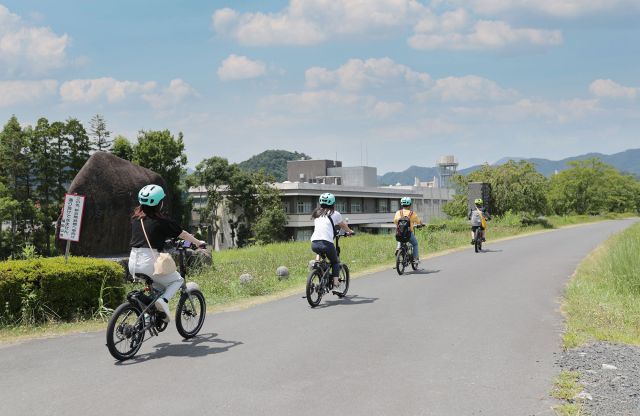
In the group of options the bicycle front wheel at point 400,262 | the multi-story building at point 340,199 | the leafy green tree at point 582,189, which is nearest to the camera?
the bicycle front wheel at point 400,262

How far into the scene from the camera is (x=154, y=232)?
6414 millimetres

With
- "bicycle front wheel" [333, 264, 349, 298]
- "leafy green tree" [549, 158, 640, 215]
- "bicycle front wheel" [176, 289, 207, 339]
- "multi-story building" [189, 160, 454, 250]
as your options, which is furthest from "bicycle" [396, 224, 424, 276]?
"leafy green tree" [549, 158, 640, 215]

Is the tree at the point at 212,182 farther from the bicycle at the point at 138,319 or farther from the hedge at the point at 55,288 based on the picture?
the bicycle at the point at 138,319

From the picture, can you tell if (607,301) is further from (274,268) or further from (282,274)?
(274,268)

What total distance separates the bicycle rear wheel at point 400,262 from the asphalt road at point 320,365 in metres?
3.70

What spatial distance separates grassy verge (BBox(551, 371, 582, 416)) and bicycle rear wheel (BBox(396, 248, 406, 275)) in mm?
8219

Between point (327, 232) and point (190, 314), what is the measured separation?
3240 mm

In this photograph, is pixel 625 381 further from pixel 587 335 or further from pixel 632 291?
pixel 632 291

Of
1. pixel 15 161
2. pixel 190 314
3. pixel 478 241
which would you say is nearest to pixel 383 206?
pixel 15 161

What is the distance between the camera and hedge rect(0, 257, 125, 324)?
27.3 ft

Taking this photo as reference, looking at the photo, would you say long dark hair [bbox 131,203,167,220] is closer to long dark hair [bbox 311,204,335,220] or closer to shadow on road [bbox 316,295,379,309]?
long dark hair [bbox 311,204,335,220]

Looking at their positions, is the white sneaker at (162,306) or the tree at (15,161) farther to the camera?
the tree at (15,161)

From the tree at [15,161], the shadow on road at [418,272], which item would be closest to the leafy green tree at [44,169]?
the tree at [15,161]

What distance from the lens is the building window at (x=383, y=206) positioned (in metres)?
85.2
